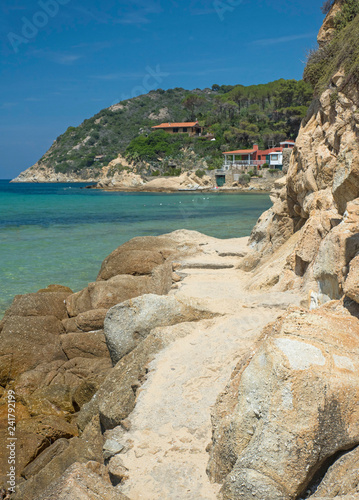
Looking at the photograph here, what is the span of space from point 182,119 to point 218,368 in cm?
11892

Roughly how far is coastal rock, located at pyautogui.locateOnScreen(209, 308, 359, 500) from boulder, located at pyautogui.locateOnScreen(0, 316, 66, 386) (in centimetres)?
560

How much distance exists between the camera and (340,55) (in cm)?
977

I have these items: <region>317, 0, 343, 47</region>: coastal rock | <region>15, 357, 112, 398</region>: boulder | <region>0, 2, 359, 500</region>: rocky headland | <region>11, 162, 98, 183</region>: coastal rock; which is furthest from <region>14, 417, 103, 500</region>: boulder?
<region>11, 162, 98, 183</region>: coastal rock

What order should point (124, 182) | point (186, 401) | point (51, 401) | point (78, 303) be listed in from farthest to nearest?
point (124, 182), point (78, 303), point (51, 401), point (186, 401)

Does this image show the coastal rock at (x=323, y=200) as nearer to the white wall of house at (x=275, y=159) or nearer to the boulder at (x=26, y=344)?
the boulder at (x=26, y=344)

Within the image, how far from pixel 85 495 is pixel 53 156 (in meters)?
154

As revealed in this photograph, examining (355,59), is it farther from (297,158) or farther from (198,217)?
(198,217)

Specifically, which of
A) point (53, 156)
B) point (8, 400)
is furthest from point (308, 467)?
point (53, 156)

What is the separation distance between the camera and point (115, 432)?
493 centimetres

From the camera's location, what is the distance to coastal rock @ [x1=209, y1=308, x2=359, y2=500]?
3.38 meters

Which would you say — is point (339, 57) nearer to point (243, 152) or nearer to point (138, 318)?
point (138, 318)

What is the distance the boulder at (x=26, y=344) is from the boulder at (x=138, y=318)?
188 centimetres

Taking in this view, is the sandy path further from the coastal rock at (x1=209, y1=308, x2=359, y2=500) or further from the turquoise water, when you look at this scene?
the turquoise water

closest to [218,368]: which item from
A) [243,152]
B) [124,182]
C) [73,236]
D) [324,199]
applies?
[324,199]
